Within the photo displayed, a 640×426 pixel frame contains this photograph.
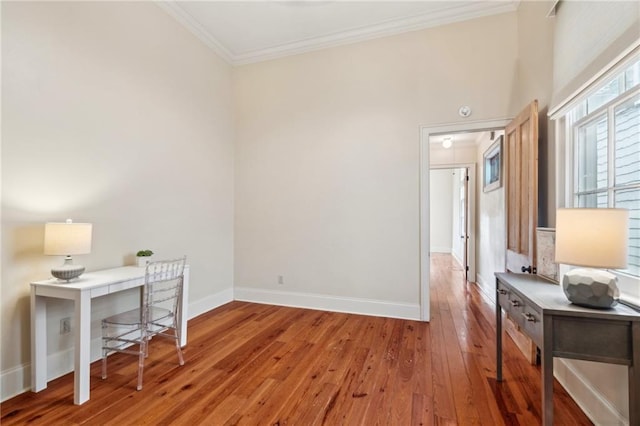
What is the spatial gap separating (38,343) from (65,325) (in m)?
0.26

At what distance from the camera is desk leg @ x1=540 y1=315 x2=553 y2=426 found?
56.5 inches

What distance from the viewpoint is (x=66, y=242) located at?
2023 mm

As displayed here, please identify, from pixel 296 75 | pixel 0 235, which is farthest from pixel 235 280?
pixel 296 75

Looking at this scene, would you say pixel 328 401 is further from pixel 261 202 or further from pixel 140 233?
pixel 261 202

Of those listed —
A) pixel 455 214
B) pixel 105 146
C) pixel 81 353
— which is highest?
pixel 105 146

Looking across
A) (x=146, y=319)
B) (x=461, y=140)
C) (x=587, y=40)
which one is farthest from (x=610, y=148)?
(x=461, y=140)

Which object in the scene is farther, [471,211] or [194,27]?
[471,211]

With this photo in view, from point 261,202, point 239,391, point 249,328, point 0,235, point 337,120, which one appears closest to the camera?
point 0,235

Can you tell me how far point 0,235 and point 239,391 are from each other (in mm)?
1947

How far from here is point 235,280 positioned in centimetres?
436

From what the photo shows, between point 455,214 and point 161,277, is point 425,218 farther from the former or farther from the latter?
point 455,214

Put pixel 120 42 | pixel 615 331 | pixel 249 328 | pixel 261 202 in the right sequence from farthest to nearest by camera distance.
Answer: pixel 261 202
pixel 249 328
pixel 120 42
pixel 615 331

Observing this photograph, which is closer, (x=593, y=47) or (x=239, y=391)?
(x=593, y=47)

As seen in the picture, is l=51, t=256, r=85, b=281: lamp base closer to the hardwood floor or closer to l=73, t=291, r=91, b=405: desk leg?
l=73, t=291, r=91, b=405: desk leg
